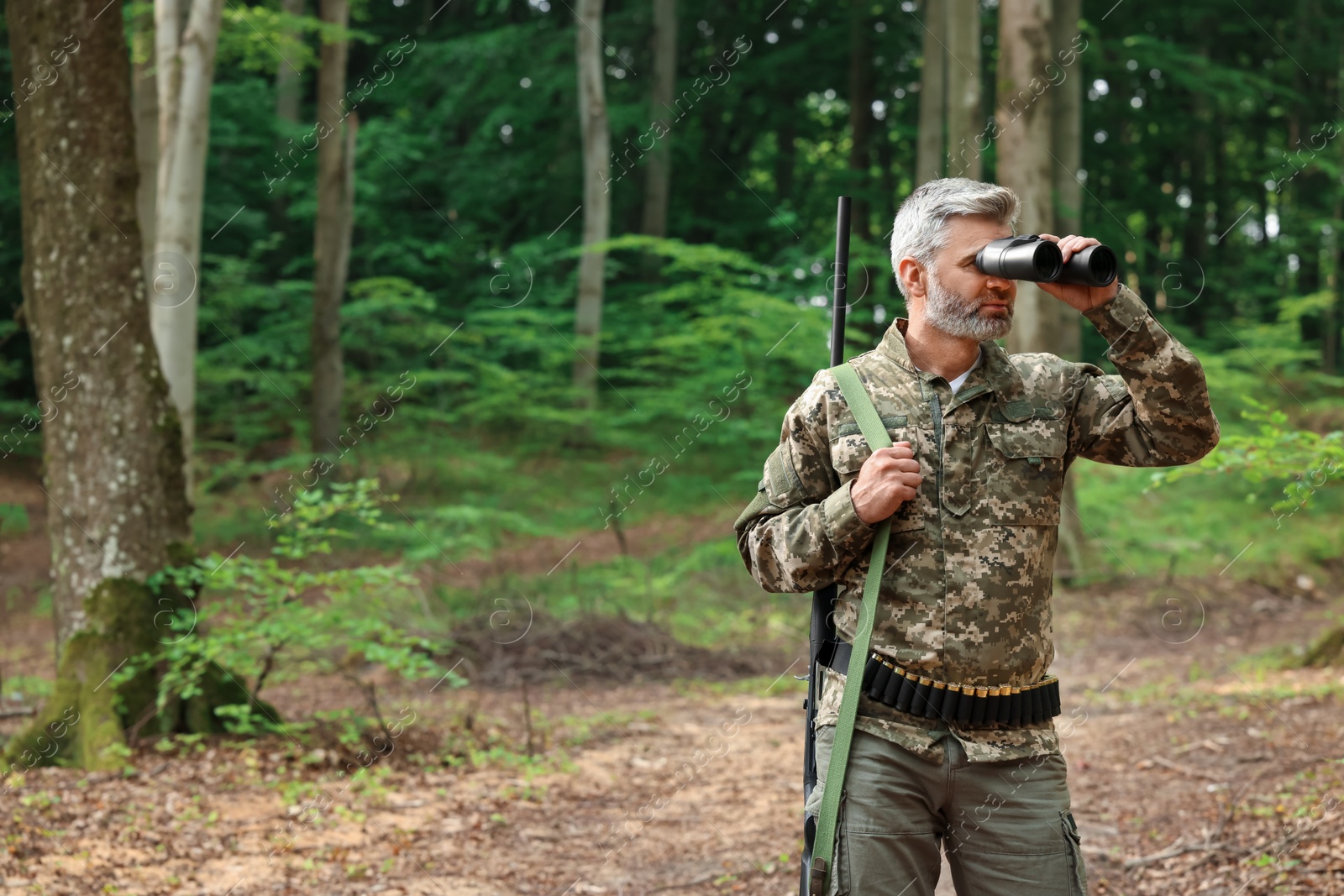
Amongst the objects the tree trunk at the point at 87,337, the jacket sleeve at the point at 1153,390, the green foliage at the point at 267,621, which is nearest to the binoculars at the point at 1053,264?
the jacket sleeve at the point at 1153,390

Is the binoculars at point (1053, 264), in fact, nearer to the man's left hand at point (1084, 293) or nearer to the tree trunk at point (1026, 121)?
the man's left hand at point (1084, 293)

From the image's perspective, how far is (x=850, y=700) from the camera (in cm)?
227

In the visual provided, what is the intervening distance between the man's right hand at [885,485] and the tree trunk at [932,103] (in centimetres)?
1202

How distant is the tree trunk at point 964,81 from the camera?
404 inches

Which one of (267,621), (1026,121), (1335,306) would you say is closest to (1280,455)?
(267,621)

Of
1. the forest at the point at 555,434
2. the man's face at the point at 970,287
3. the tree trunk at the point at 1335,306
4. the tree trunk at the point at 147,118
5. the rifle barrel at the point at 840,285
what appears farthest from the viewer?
the tree trunk at the point at 1335,306

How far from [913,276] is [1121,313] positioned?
1.43 feet

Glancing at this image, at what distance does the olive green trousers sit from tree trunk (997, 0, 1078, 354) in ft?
25.5

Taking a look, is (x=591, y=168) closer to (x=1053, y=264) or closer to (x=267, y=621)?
(x=267, y=621)

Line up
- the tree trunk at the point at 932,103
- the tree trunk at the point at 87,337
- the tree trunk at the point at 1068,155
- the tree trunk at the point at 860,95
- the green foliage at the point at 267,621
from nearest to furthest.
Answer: the green foliage at the point at 267,621 → the tree trunk at the point at 87,337 → the tree trunk at the point at 1068,155 → the tree trunk at the point at 932,103 → the tree trunk at the point at 860,95

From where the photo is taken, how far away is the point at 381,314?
15.1m

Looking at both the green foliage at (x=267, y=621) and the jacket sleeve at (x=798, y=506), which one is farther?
A: the green foliage at (x=267, y=621)

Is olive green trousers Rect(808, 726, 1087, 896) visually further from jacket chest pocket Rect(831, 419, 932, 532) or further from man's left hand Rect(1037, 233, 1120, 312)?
man's left hand Rect(1037, 233, 1120, 312)

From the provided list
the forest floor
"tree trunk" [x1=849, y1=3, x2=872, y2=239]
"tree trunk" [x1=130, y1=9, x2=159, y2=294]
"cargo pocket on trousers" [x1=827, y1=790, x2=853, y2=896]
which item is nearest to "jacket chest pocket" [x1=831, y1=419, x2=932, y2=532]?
"cargo pocket on trousers" [x1=827, y1=790, x2=853, y2=896]
